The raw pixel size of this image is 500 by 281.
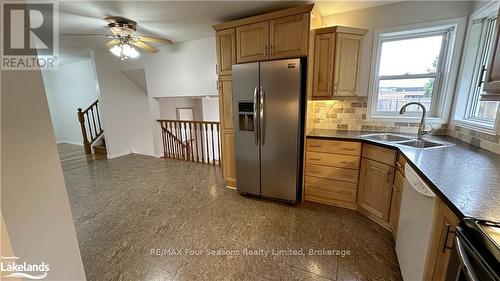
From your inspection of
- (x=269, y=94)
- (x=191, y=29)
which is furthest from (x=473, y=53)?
(x=191, y=29)

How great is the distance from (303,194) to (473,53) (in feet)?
7.55

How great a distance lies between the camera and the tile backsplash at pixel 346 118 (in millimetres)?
2545

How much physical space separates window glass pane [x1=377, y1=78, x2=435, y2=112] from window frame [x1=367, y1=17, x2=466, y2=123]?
0.05 metres

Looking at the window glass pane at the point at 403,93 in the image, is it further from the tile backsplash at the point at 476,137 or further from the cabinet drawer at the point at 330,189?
the cabinet drawer at the point at 330,189

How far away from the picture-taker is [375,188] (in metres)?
2.09

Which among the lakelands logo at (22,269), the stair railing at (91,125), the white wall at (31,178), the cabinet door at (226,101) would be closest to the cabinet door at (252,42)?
the cabinet door at (226,101)

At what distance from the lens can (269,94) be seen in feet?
7.53

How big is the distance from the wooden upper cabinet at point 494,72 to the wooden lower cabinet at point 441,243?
810 mm

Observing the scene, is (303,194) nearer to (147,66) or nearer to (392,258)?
(392,258)

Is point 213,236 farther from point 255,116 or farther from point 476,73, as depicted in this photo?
point 476,73

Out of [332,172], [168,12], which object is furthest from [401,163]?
[168,12]

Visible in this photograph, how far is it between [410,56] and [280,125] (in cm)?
184

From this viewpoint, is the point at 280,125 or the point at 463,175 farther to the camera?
the point at 280,125

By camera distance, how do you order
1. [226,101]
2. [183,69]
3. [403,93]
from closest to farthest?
[403,93]
[226,101]
[183,69]
